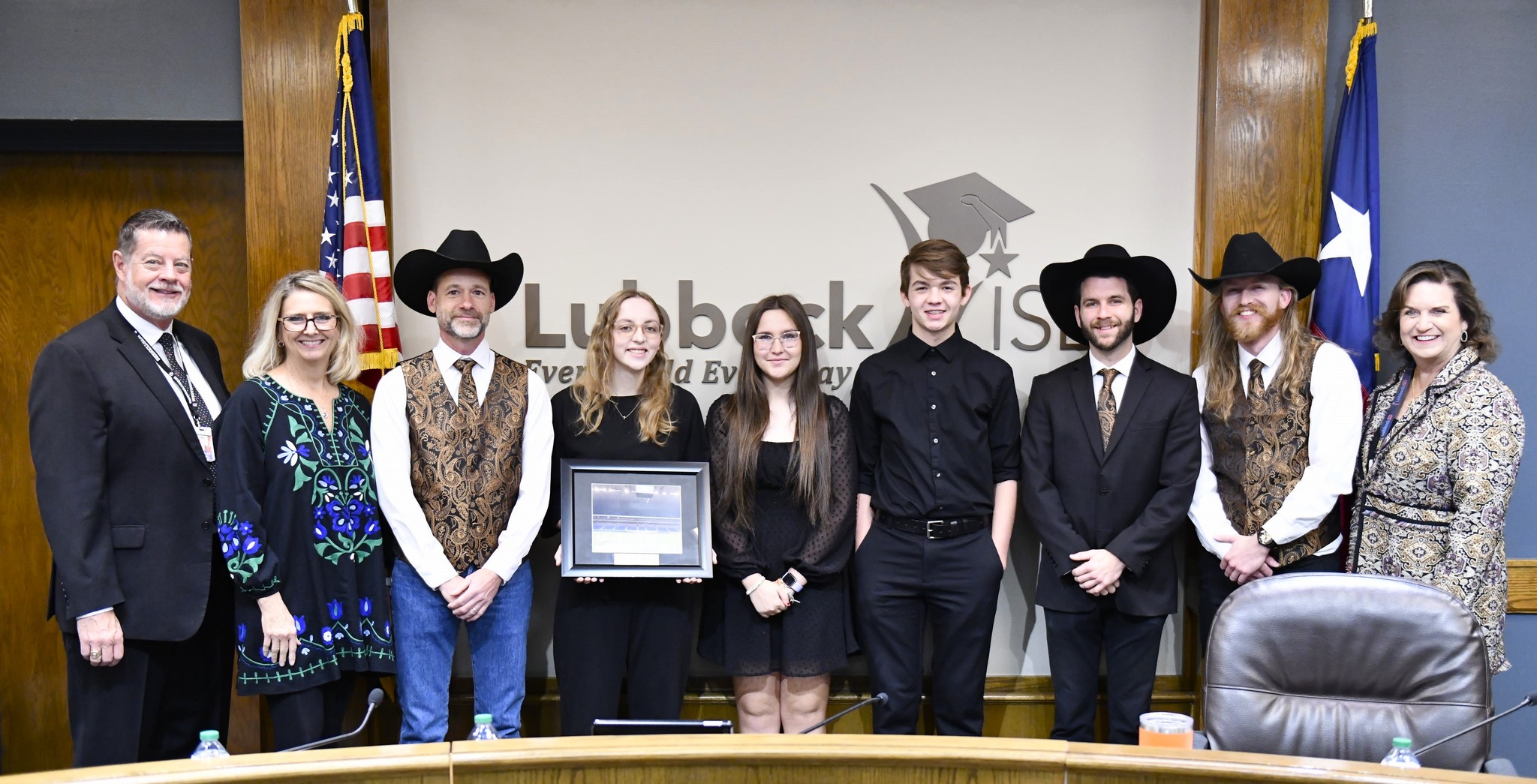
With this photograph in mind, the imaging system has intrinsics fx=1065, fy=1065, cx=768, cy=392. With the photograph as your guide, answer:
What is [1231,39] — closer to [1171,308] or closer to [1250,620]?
[1171,308]

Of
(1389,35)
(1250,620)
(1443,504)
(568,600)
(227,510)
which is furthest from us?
(1389,35)

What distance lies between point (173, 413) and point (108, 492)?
26 cm

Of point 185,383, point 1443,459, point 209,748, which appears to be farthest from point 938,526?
point 185,383

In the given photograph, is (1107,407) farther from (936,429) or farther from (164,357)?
(164,357)

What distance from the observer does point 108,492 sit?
2.89 meters

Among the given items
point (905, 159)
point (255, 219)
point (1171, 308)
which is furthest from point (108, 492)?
point (1171, 308)

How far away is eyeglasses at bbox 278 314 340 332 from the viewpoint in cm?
298

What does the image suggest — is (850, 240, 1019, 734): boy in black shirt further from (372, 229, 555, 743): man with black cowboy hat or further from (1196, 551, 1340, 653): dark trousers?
(372, 229, 555, 743): man with black cowboy hat

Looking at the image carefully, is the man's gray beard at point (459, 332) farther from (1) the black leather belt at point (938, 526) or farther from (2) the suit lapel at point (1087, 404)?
(2) the suit lapel at point (1087, 404)

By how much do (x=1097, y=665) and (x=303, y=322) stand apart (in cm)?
271

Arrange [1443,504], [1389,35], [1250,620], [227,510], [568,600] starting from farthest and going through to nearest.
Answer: [1389,35]
[568,600]
[1443,504]
[227,510]
[1250,620]

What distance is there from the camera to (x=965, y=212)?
4020 mm

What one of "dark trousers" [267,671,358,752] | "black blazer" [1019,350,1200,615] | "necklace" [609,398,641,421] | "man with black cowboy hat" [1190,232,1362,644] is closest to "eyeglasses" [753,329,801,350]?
→ "necklace" [609,398,641,421]

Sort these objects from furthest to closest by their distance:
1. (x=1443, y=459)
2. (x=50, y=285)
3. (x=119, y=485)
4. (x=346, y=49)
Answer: (x=50, y=285) → (x=346, y=49) → (x=1443, y=459) → (x=119, y=485)
